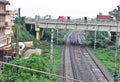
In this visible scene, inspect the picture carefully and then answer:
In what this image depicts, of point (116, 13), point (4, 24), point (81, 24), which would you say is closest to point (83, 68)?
point (4, 24)

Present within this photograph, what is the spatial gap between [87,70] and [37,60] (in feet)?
41.3

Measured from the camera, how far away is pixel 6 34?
6412 cm

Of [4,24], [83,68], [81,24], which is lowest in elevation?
[83,68]

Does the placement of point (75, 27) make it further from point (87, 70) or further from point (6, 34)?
point (87, 70)

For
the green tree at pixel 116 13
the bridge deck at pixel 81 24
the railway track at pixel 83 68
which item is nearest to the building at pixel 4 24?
the railway track at pixel 83 68

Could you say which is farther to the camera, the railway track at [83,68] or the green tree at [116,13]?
the green tree at [116,13]

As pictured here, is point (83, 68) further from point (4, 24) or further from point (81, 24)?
point (81, 24)

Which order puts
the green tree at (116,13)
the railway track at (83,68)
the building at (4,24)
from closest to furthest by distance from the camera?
the railway track at (83,68) < the building at (4,24) < the green tree at (116,13)

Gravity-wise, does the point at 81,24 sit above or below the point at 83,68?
above

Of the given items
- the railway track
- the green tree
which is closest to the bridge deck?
the railway track

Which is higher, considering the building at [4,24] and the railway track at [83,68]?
the building at [4,24]

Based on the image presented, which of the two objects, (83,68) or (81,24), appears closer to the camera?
(83,68)

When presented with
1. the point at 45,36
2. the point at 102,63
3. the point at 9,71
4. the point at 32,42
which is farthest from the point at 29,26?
the point at 9,71

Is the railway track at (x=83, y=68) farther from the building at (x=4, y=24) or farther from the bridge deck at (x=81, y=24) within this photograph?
the bridge deck at (x=81, y=24)
